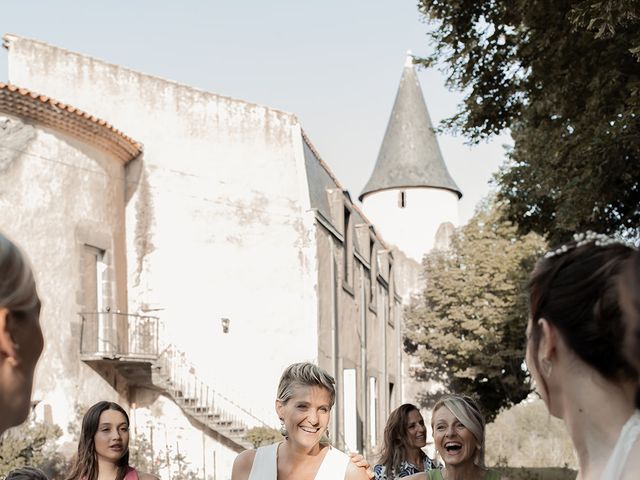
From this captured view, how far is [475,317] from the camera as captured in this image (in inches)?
1635

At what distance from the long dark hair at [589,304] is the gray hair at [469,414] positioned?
3.33 m

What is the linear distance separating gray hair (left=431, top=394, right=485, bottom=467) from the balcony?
1499 cm

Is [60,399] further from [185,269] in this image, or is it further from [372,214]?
[372,214]

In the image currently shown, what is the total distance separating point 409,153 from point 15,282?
5382 centimetres

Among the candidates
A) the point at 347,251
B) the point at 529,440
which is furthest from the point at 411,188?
the point at 347,251

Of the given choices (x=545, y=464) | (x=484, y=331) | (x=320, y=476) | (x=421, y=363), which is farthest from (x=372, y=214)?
(x=320, y=476)

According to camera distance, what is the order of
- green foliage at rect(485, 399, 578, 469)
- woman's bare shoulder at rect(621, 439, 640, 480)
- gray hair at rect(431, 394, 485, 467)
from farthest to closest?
green foliage at rect(485, 399, 578, 469) → gray hair at rect(431, 394, 485, 467) → woman's bare shoulder at rect(621, 439, 640, 480)

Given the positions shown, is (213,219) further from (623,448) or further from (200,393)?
(623,448)

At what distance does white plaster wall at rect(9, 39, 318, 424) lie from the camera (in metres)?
22.2

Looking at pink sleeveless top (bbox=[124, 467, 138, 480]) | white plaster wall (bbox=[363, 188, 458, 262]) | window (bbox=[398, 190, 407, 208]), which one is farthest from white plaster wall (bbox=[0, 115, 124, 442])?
window (bbox=[398, 190, 407, 208])

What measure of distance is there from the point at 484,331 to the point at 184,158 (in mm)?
20834

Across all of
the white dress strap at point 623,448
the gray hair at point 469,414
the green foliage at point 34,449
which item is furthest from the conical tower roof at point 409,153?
the white dress strap at point 623,448

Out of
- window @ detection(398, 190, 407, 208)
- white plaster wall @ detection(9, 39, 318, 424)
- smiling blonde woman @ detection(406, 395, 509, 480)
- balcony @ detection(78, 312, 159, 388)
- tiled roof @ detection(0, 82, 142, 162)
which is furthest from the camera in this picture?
window @ detection(398, 190, 407, 208)

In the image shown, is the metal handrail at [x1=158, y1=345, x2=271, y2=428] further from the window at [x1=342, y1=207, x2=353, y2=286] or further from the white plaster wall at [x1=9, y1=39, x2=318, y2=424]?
the window at [x1=342, y1=207, x2=353, y2=286]
